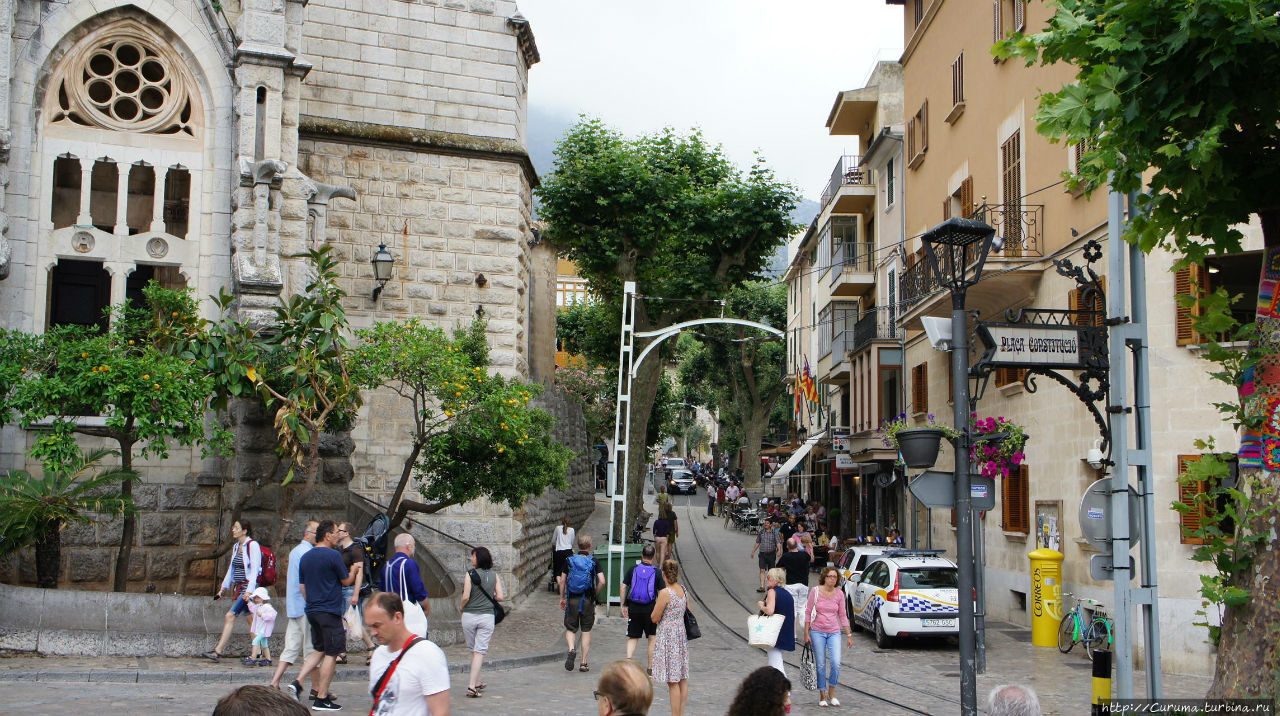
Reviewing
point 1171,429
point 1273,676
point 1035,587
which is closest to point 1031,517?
point 1035,587

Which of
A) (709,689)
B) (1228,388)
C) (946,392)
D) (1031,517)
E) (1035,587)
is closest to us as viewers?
(709,689)

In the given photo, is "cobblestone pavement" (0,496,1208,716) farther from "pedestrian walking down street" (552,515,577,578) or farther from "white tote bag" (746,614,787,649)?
"white tote bag" (746,614,787,649)

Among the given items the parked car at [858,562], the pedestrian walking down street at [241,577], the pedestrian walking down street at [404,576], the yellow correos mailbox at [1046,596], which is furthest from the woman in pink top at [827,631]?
the parked car at [858,562]

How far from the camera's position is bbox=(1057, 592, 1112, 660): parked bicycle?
56.2 ft

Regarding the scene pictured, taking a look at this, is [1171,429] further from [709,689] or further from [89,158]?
[89,158]

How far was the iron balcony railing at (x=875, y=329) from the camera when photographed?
32.1 meters

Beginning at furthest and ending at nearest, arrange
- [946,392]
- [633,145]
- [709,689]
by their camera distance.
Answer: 1. [633,145]
2. [946,392]
3. [709,689]

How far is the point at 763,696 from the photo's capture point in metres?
5.36

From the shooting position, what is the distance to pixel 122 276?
675 inches

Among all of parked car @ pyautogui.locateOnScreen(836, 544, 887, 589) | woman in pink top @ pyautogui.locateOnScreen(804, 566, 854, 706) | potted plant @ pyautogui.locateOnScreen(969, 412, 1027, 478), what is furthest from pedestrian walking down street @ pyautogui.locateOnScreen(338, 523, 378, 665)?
parked car @ pyautogui.locateOnScreen(836, 544, 887, 589)

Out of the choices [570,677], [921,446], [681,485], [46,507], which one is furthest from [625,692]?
[681,485]

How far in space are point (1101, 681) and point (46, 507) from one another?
11.1 meters

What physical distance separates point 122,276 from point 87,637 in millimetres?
5831

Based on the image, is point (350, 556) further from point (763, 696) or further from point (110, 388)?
point (763, 696)
